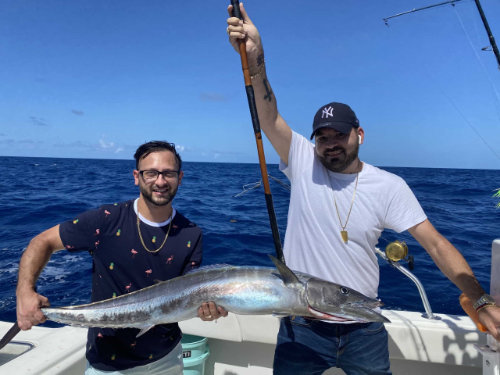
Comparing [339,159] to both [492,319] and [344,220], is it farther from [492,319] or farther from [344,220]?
[492,319]

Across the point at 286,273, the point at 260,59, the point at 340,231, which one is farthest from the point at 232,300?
the point at 260,59

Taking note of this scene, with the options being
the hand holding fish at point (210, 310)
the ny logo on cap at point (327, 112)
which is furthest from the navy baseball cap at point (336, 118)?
the hand holding fish at point (210, 310)

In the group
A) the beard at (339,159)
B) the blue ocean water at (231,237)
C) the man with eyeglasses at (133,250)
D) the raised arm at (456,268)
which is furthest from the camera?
the blue ocean water at (231,237)

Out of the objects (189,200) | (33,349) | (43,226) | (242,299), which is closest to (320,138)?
(242,299)

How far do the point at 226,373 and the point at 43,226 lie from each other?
996cm

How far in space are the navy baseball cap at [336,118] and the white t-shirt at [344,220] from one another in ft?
1.21

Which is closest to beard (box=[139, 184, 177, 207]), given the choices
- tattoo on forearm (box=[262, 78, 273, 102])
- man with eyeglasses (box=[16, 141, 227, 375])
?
man with eyeglasses (box=[16, 141, 227, 375])

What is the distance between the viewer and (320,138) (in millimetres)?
2598

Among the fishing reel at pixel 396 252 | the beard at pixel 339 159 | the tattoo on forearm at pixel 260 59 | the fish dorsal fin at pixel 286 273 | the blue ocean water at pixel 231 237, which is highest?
the tattoo on forearm at pixel 260 59

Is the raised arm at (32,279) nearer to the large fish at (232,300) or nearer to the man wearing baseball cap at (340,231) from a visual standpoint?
the large fish at (232,300)

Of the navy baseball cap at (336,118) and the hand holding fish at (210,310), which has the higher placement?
the navy baseball cap at (336,118)

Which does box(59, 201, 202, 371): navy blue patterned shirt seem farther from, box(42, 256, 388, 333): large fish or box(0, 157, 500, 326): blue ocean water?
box(0, 157, 500, 326): blue ocean water

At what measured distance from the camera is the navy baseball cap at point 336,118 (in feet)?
8.14

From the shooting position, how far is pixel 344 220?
254 cm
